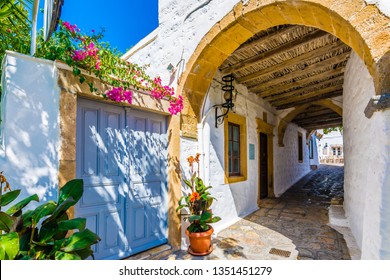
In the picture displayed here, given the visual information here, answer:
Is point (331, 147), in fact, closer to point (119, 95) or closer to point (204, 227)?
point (204, 227)

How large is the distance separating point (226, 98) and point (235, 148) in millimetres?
1368

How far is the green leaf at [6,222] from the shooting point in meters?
1.46

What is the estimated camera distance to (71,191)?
1814 millimetres

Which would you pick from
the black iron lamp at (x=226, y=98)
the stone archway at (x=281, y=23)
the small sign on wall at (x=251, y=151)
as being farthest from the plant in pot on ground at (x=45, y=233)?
the small sign on wall at (x=251, y=151)

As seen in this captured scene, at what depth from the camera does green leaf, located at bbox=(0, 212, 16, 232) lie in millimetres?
1459

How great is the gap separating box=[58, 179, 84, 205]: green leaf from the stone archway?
6.85 feet

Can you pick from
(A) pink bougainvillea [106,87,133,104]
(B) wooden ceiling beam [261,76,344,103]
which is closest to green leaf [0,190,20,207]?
(A) pink bougainvillea [106,87,133,104]

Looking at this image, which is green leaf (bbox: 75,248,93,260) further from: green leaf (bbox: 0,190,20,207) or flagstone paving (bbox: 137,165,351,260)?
flagstone paving (bbox: 137,165,351,260)

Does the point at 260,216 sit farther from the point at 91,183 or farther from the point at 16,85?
the point at 16,85

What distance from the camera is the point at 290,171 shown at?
9.79 m

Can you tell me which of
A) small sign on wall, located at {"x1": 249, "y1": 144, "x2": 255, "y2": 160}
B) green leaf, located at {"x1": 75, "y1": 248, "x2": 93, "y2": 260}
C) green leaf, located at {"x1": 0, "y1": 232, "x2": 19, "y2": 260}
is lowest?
green leaf, located at {"x1": 75, "y1": 248, "x2": 93, "y2": 260}

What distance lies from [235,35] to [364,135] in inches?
96.8

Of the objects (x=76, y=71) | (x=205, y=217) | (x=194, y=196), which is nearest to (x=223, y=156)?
(x=194, y=196)
